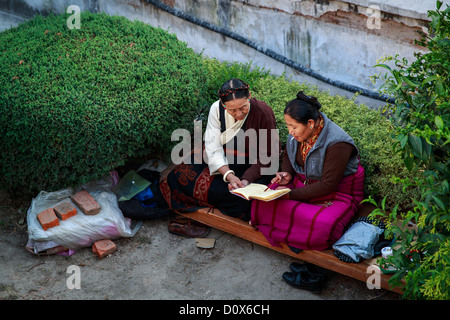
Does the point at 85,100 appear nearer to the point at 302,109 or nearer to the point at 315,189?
the point at 302,109

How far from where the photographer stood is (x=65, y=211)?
455cm

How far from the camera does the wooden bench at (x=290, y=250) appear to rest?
380cm

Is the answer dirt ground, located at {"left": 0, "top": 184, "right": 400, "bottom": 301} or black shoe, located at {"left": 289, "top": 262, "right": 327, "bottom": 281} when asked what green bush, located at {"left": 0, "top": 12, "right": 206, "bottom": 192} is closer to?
dirt ground, located at {"left": 0, "top": 184, "right": 400, "bottom": 301}

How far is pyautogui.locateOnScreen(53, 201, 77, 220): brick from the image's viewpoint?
14.9 ft

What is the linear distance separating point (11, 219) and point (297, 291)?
294cm

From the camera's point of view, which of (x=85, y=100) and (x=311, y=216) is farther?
(x=85, y=100)

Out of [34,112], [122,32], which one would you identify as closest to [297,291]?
[34,112]

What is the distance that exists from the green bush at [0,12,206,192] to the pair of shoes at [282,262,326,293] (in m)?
1.84

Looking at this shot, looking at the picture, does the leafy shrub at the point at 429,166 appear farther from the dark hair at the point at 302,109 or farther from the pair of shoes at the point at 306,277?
the pair of shoes at the point at 306,277

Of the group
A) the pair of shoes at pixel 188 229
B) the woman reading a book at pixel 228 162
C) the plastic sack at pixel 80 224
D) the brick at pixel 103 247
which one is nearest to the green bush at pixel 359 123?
the woman reading a book at pixel 228 162

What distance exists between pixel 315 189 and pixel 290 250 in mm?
580

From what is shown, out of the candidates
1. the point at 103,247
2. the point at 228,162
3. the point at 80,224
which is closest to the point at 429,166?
the point at 228,162

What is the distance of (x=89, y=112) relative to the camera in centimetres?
446

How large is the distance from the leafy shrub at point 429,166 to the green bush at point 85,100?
7.70ft
